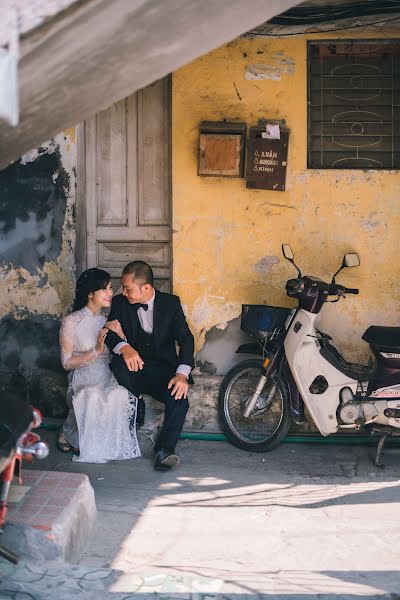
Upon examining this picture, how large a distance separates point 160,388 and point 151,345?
35 centimetres

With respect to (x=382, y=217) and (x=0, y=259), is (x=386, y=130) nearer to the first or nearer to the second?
(x=382, y=217)

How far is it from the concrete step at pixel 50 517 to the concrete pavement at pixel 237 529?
3.3 inches

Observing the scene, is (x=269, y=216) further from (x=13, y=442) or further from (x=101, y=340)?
(x=13, y=442)

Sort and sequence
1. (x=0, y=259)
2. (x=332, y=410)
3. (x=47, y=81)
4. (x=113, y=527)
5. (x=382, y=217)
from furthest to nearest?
(x=0, y=259), (x=382, y=217), (x=332, y=410), (x=113, y=527), (x=47, y=81)

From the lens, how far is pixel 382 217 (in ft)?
21.1

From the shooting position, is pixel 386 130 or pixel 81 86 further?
pixel 386 130

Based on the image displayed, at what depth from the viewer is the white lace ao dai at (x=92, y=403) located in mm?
5918

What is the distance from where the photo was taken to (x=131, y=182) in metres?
6.88

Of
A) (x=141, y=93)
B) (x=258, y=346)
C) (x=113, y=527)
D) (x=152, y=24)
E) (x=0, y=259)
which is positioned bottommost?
(x=113, y=527)

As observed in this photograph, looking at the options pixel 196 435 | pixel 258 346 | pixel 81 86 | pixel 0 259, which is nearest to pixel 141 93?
pixel 0 259

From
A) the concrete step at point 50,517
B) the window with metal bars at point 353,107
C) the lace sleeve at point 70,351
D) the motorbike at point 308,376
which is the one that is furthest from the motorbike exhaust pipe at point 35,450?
the window with metal bars at point 353,107

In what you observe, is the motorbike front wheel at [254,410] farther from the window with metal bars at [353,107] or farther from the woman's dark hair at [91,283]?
the window with metal bars at [353,107]

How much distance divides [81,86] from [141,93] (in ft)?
12.1

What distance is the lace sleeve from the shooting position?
5949mm
